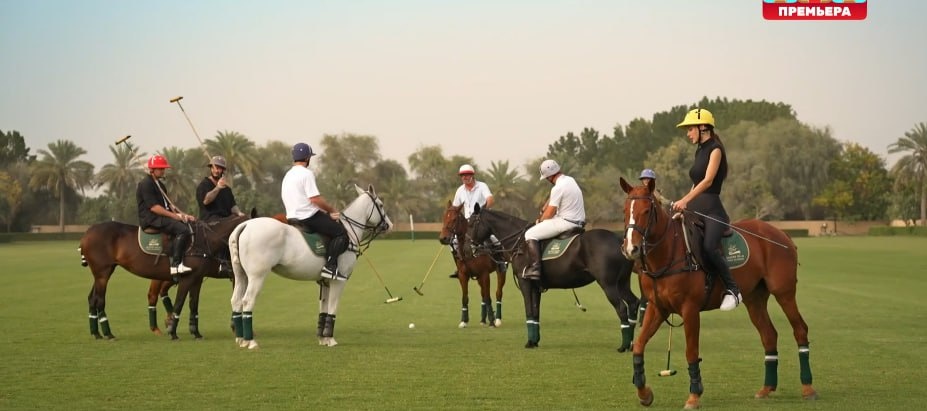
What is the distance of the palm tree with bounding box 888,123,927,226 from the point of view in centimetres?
12356

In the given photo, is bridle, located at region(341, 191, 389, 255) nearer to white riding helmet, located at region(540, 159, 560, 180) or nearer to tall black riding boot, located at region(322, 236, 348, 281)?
tall black riding boot, located at region(322, 236, 348, 281)

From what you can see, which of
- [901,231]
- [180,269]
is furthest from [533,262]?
[901,231]

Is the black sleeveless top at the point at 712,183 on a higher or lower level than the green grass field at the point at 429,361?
higher

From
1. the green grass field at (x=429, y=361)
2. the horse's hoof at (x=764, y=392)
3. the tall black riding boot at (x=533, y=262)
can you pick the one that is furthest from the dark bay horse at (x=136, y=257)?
the horse's hoof at (x=764, y=392)

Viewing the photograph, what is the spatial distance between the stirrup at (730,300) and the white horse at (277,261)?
727 centimetres

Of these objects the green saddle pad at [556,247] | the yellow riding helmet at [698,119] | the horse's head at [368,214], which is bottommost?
the green saddle pad at [556,247]

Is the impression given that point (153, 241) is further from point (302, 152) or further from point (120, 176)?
point (120, 176)

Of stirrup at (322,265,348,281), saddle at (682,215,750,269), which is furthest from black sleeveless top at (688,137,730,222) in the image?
stirrup at (322,265,348,281)

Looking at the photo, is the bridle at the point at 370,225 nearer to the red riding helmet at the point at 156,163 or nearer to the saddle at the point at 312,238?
the saddle at the point at 312,238

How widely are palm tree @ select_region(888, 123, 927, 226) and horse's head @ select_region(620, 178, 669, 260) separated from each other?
4869 inches

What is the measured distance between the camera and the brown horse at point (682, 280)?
10492mm

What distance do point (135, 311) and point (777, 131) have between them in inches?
4292

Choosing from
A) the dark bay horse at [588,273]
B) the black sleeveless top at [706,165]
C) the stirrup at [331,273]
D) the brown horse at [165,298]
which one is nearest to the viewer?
the black sleeveless top at [706,165]

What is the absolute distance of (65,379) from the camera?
12742 millimetres
